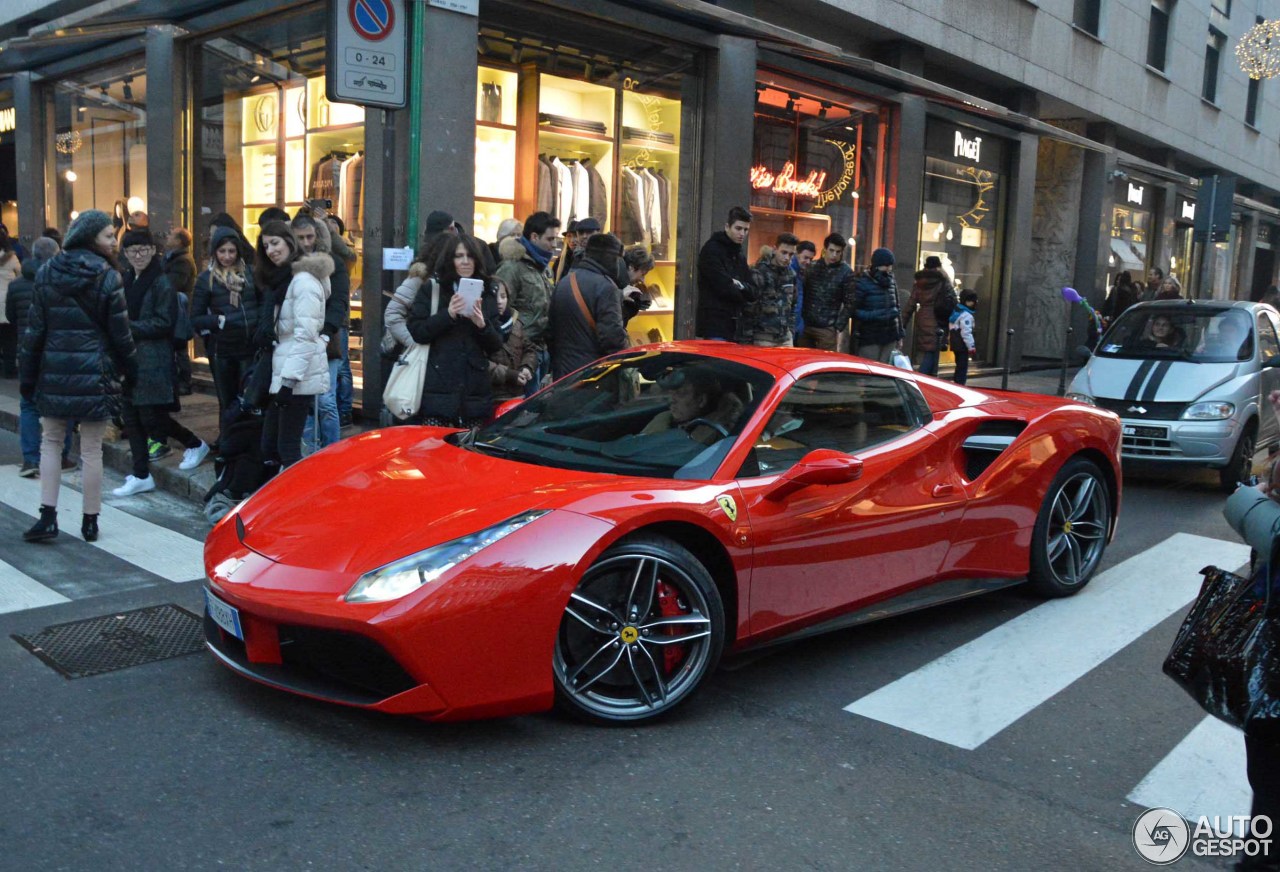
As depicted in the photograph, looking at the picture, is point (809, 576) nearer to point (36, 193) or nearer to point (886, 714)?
point (886, 714)

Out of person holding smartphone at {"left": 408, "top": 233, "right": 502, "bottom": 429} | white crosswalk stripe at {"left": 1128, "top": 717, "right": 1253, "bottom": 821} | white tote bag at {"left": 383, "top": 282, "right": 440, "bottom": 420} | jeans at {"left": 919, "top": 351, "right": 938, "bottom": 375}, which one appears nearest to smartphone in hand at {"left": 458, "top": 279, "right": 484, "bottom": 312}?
person holding smartphone at {"left": 408, "top": 233, "right": 502, "bottom": 429}

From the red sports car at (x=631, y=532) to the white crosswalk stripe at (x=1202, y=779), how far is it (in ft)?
4.04

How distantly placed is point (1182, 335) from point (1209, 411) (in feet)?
3.59

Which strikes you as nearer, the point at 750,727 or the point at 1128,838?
the point at 1128,838

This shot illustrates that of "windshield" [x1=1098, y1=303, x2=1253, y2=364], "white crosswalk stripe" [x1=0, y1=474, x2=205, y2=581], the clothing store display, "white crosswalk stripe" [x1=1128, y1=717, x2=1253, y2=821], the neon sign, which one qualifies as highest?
the clothing store display

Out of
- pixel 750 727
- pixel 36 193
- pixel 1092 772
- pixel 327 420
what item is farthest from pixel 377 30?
pixel 36 193

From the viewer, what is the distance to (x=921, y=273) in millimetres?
13164

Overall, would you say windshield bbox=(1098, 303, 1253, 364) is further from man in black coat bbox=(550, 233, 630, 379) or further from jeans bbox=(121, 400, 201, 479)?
jeans bbox=(121, 400, 201, 479)

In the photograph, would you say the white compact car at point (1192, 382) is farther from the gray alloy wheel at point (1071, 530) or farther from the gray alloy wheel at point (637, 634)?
the gray alloy wheel at point (637, 634)

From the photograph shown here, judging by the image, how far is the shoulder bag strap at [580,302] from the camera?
7613 mm

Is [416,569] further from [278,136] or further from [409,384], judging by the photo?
[278,136]

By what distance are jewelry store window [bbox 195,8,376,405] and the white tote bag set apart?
3.45 m

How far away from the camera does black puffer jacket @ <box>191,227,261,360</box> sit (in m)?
7.43

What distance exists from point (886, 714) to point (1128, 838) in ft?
3.31
